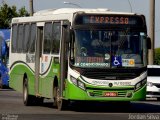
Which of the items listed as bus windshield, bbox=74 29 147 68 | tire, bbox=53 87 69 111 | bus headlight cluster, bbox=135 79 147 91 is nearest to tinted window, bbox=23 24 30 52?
tire, bbox=53 87 69 111

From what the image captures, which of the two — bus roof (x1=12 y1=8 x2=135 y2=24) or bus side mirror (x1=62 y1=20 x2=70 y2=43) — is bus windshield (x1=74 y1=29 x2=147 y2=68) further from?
bus roof (x1=12 y1=8 x2=135 y2=24)

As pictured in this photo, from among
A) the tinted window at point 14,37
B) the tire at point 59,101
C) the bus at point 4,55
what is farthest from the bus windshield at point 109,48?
the bus at point 4,55

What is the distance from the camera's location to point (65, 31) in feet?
79.3

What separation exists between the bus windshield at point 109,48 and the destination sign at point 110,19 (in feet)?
0.95

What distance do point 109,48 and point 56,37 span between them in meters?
1.96

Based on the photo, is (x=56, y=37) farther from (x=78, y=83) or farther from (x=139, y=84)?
(x=139, y=84)

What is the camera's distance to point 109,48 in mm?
23906

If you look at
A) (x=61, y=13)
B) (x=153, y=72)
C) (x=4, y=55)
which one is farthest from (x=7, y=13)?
(x=61, y=13)

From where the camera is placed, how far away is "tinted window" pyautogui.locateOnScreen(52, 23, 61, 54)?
974 inches

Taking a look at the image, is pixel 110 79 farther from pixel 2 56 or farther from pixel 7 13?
pixel 7 13

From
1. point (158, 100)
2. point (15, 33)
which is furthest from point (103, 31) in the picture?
point (158, 100)

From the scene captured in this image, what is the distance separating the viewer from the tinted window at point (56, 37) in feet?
81.2

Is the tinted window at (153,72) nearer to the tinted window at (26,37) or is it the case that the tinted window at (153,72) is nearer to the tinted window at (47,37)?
the tinted window at (26,37)

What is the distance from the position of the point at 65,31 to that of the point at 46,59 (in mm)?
2022
